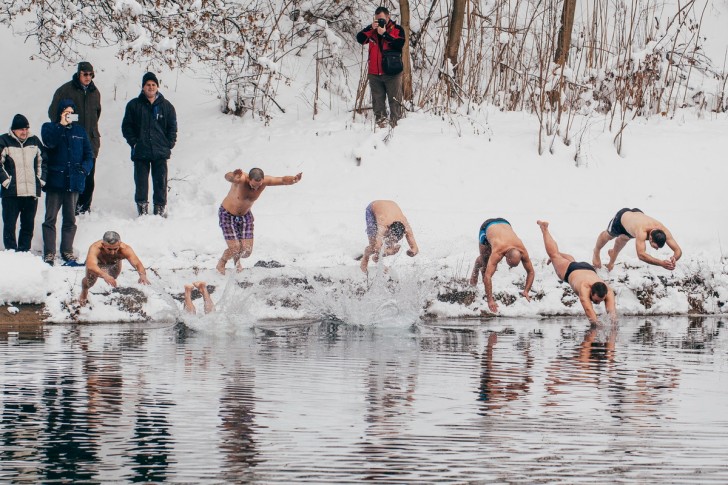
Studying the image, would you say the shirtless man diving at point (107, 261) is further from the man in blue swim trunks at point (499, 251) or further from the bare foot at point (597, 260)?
the bare foot at point (597, 260)

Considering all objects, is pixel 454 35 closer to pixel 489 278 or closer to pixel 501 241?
pixel 501 241

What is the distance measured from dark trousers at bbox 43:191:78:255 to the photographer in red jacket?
16.4ft

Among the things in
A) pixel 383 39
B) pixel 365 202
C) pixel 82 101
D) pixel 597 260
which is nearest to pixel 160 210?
pixel 82 101

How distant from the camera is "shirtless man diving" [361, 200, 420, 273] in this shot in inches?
600

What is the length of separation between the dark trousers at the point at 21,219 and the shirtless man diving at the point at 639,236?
6813 mm

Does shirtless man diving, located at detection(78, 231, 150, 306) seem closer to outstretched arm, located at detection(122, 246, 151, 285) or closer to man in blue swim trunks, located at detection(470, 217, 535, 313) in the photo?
outstretched arm, located at detection(122, 246, 151, 285)

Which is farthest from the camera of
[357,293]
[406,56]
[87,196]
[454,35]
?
[454,35]

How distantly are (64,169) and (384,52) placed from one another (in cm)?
539

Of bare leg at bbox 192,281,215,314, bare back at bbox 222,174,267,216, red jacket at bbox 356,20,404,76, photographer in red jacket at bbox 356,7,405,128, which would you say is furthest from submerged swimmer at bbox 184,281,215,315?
red jacket at bbox 356,20,404,76

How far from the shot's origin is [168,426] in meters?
8.05

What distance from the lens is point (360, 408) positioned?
8.73m

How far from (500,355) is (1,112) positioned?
1291 cm

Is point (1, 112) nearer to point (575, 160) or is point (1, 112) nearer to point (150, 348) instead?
point (575, 160)

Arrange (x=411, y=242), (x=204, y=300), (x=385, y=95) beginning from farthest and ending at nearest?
1. (x=385, y=95)
2. (x=411, y=242)
3. (x=204, y=300)
